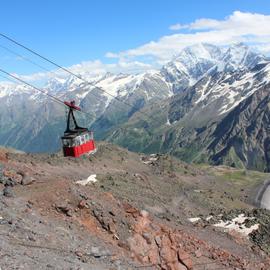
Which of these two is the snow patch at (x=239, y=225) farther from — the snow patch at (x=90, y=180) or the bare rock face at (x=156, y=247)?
the bare rock face at (x=156, y=247)

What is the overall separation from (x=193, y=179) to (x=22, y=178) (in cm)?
12106

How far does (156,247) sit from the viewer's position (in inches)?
1876

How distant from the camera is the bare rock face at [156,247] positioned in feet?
149

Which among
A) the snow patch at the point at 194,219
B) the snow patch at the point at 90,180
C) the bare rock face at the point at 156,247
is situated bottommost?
the snow patch at the point at 194,219

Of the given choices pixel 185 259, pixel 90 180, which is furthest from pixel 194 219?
pixel 185 259

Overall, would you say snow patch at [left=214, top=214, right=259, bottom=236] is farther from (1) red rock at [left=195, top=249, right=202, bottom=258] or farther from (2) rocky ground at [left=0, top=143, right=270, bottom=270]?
(1) red rock at [left=195, top=249, right=202, bottom=258]

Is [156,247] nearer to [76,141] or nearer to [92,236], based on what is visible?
[92,236]

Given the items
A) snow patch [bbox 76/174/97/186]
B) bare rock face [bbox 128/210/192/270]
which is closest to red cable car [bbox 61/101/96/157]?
bare rock face [bbox 128/210/192/270]

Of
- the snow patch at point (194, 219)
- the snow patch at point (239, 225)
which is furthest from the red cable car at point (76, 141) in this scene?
the snow patch at point (194, 219)

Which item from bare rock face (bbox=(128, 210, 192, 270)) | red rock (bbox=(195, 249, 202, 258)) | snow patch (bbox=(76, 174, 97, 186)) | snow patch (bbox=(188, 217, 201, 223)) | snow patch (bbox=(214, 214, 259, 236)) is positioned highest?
bare rock face (bbox=(128, 210, 192, 270))

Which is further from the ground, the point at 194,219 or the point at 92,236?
the point at 92,236

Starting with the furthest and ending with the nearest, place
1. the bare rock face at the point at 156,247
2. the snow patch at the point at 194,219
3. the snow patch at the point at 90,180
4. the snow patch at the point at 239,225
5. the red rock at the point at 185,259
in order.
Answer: the snow patch at the point at 90,180, the snow patch at the point at 194,219, the snow patch at the point at 239,225, the red rock at the point at 185,259, the bare rock face at the point at 156,247

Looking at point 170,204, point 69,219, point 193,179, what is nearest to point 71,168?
point 170,204

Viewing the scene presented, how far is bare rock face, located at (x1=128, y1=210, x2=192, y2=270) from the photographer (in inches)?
1792
